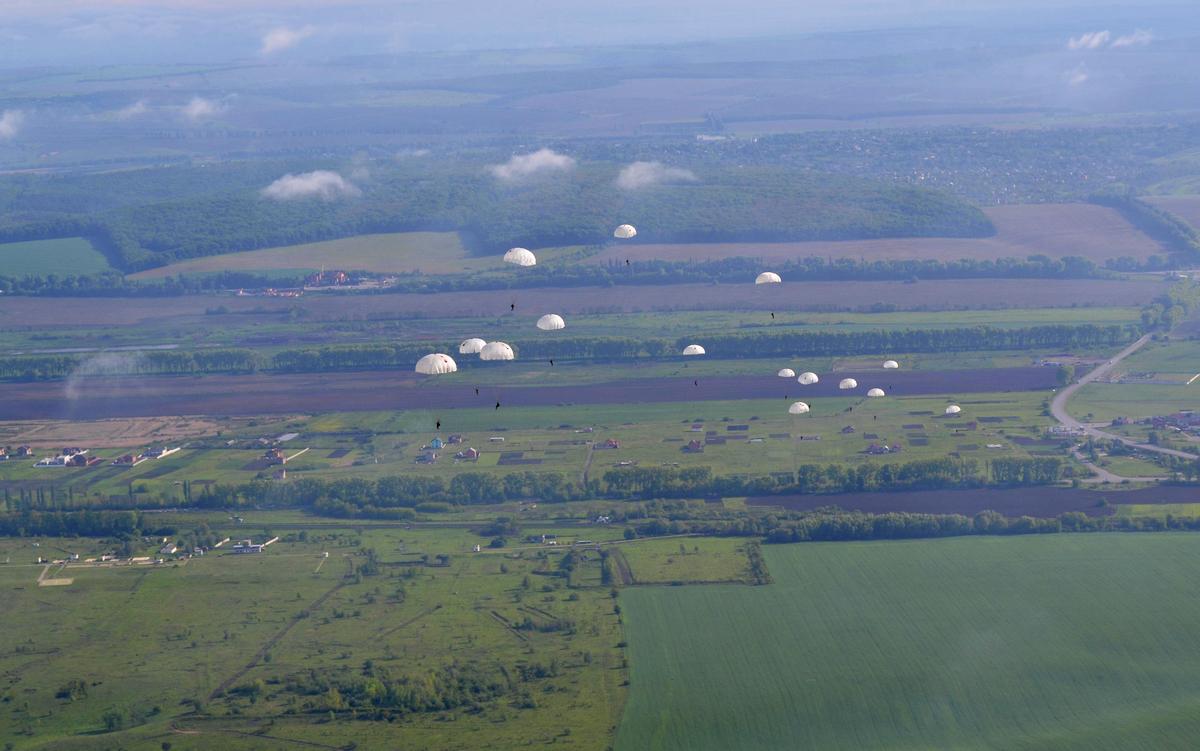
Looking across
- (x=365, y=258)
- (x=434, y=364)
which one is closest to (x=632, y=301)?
(x=365, y=258)

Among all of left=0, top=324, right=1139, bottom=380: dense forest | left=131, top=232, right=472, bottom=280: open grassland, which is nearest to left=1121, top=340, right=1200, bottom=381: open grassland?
left=0, top=324, right=1139, bottom=380: dense forest

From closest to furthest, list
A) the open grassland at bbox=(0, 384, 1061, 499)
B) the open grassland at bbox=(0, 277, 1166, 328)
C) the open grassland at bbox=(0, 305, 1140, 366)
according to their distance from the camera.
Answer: the open grassland at bbox=(0, 384, 1061, 499)
the open grassland at bbox=(0, 305, 1140, 366)
the open grassland at bbox=(0, 277, 1166, 328)

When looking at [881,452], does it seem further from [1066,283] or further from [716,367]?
[1066,283]

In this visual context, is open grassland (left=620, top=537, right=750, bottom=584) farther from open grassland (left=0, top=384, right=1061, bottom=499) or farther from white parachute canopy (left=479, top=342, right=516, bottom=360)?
white parachute canopy (left=479, top=342, right=516, bottom=360)

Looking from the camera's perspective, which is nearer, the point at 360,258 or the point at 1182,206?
the point at 360,258

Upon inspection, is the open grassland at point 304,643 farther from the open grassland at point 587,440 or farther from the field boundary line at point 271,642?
the open grassland at point 587,440

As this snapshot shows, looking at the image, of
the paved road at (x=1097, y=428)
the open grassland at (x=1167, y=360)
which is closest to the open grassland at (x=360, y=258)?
the paved road at (x=1097, y=428)

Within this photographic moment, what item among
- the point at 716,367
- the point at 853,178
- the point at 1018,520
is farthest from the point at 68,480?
the point at 853,178

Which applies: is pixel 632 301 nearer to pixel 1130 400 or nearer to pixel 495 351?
pixel 495 351
